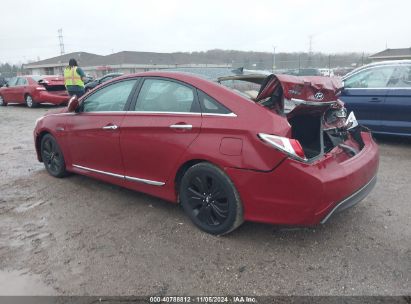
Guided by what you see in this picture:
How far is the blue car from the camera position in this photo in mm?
6195

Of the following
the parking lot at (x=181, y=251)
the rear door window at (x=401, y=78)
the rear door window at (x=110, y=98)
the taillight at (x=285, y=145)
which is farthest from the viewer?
the rear door window at (x=401, y=78)

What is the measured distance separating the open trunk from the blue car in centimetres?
283

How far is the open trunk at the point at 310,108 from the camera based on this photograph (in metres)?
3.07

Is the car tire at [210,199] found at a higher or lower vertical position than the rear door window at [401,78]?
lower

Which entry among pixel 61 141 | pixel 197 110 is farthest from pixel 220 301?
pixel 61 141

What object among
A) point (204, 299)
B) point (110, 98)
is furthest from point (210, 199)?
point (110, 98)

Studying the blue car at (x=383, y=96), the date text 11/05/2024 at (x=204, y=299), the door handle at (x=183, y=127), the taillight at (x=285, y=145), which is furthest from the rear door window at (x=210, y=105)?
the blue car at (x=383, y=96)

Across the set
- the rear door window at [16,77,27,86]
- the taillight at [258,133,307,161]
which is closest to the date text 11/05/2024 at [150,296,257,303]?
the taillight at [258,133,307,161]

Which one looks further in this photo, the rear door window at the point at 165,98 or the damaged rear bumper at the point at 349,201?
the rear door window at the point at 165,98

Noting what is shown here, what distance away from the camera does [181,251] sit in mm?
3160

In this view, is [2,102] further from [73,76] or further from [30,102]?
[73,76]

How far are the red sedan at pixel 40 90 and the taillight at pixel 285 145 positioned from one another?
12.6 metres

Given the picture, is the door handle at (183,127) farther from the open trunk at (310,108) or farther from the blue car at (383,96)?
the blue car at (383,96)

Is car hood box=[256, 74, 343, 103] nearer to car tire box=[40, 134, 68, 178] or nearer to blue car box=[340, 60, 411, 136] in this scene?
car tire box=[40, 134, 68, 178]
